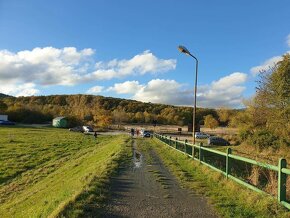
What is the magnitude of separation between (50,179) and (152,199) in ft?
43.5

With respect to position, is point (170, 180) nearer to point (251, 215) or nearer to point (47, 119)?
point (251, 215)

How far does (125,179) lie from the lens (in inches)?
502

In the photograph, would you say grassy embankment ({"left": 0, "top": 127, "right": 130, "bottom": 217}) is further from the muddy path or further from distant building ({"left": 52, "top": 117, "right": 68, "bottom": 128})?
distant building ({"left": 52, "top": 117, "right": 68, "bottom": 128})

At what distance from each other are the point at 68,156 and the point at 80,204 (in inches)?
987

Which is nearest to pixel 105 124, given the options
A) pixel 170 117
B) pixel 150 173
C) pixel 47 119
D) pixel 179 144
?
pixel 47 119

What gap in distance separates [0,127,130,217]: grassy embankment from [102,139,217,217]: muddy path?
516 mm

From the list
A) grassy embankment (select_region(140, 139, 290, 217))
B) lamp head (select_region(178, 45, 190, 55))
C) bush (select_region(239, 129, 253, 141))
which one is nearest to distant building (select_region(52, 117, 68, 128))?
bush (select_region(239, 129, 253, 141))

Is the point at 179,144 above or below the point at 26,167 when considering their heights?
above

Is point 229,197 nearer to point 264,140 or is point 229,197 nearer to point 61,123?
point 264,140

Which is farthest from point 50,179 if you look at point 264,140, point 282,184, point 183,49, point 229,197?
point 264,140

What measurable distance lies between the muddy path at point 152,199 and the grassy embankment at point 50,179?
516 millimetres

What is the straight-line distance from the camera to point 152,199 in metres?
9.48

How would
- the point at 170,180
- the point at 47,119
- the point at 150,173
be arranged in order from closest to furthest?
the point at 170,180 < the point at 150,173 < the point at 47,119

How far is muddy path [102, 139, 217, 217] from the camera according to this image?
812 cm
